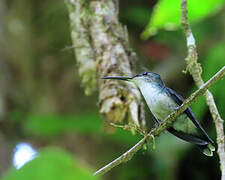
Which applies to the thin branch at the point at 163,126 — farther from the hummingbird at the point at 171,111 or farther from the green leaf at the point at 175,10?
the green leaf at the point at 175,10

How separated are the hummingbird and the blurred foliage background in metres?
1.03

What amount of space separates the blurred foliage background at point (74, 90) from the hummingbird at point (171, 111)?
103 centimetres

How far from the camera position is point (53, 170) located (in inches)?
18.9

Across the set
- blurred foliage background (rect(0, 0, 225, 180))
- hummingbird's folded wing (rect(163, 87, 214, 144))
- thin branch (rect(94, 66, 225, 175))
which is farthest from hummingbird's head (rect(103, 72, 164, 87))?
blurred foliage background (rect(0, 0, 225, 180))

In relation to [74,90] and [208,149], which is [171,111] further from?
[74,90]

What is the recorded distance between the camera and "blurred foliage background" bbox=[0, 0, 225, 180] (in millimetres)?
3879

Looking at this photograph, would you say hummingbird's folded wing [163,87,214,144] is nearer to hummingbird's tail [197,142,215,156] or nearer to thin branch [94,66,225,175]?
hummingbird's tail [197,142,215,156]

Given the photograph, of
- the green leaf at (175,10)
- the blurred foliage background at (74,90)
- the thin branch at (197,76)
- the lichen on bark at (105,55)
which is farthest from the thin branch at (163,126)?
the blurred foliage background at (74,90)

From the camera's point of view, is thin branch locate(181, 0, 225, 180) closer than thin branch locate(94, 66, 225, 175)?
No

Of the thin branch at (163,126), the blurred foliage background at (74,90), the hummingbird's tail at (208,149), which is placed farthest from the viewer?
the blurred foliage background at (74,90)

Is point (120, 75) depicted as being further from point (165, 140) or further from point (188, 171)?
point (188, 171)

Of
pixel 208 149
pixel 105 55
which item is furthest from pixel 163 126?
pixel 105 55

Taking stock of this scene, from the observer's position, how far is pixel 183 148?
151 inches

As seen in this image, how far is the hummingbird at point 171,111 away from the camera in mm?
2254
